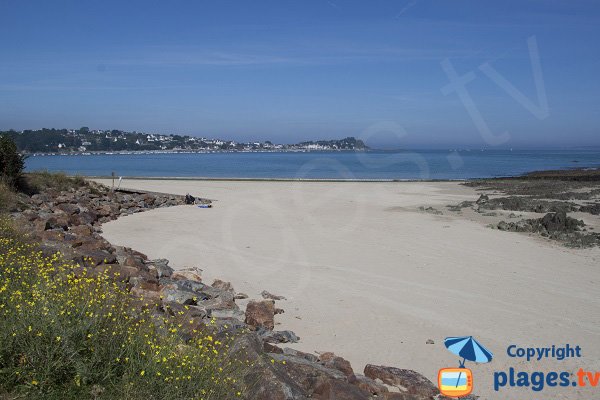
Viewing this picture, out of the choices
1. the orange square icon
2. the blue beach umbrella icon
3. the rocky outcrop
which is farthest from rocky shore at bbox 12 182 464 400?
the rocky outcrop

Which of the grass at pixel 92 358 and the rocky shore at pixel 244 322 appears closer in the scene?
Result: the grass at pixel 92 358

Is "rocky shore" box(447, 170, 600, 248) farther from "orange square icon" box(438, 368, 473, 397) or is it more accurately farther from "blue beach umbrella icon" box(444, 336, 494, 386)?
"orange square icon" box(438, 368, 473, 397)

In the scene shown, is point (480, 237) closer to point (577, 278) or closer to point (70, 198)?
point (577, 278)

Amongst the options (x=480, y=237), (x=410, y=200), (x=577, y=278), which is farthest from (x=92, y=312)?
(x=410, y=200)

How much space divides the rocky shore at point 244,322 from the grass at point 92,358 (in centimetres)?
46

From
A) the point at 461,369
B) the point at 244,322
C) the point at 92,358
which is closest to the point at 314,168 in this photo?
the point at 244,322

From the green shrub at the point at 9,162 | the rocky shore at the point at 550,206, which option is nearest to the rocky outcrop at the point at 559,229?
the rocky shore at the point at 550,206

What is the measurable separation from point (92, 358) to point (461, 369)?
13.7 feet

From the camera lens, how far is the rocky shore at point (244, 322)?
199 inches

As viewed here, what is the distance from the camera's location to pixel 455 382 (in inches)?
236

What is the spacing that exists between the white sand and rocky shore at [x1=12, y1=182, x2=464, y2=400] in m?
0.55

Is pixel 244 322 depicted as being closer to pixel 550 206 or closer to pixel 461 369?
pixel 461 369

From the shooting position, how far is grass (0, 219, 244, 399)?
13.2 feet

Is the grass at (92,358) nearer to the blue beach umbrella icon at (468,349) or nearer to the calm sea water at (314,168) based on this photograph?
the blue beach umbrella icon at (468,349)
